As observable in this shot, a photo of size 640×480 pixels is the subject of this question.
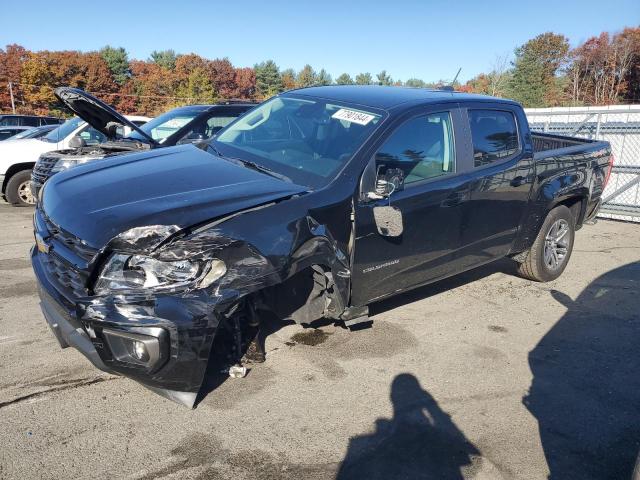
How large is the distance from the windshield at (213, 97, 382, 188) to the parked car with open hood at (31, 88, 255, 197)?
47.4 inches

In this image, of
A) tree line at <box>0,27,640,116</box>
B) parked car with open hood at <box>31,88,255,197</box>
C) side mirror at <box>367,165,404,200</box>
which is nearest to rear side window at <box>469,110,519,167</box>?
side mirror at <box>367,165,404,200</box>

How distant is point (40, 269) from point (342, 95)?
2639 millimetres

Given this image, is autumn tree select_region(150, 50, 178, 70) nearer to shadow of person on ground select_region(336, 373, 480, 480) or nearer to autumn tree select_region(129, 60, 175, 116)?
autumn tree select_region(129, 60, 175, 116)

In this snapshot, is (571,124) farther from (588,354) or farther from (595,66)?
(595,66)

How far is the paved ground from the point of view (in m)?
2.61

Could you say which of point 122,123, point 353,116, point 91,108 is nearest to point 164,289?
point 353,116

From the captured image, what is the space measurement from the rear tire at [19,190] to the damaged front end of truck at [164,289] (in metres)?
7.28

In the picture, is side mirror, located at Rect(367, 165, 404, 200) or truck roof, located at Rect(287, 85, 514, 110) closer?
side mirror, located at Rect(367, 165, 404, 200)

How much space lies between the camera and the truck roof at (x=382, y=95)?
4004 millimetres

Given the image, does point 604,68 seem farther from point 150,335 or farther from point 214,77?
point 150,335

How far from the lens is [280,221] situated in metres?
2.92

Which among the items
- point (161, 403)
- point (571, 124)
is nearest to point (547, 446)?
point (161, 403)

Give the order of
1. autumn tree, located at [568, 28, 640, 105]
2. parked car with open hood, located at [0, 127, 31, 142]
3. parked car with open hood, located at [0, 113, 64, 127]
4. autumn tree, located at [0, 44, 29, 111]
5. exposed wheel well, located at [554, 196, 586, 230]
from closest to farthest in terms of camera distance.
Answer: exposed wheel well, located at [554, 196, 586, 230], parked car with open hood, located at [0, 127, 31, 142], parked car with open hood, located at [0, 113, 64, 127], autumn tree, located at [0, 44, 29, 111], autumn tree, located at [568, 28, 640, 105]

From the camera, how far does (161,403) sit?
3.05 m
